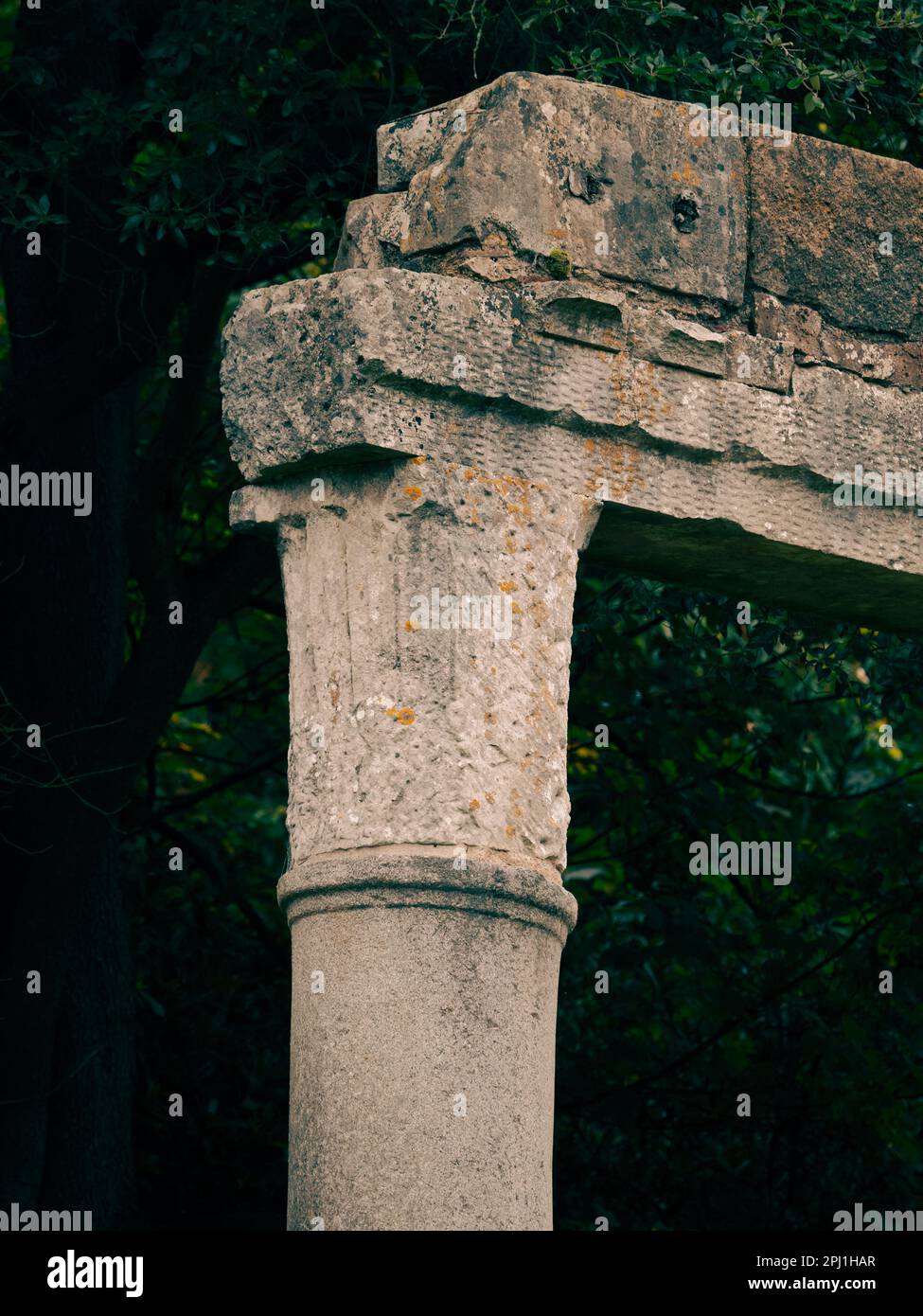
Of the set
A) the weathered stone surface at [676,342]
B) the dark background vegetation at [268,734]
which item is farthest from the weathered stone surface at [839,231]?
the dark background vegetation at [268,734]

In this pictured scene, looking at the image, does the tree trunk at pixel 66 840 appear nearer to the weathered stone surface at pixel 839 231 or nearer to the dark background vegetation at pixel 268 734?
the dark background vegetation at pixel 268 734

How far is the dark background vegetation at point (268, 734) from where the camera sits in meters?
6.92

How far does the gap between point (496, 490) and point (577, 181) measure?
0.78 meters

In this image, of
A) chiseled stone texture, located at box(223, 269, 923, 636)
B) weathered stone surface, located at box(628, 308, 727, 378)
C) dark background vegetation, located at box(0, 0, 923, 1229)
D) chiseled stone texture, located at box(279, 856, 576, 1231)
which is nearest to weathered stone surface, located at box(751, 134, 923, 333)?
chiseled stone texture, located at box(223, 269, 923, 636)

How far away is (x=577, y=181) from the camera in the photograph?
4.97 meters

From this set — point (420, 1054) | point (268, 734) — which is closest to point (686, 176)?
point (420, 1054)

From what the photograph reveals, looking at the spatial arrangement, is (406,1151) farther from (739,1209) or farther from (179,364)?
(739,1209)

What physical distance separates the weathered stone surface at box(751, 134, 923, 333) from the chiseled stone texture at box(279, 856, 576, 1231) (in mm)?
1731

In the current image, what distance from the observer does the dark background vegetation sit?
6922 millimetres

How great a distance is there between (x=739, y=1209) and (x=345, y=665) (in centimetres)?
475

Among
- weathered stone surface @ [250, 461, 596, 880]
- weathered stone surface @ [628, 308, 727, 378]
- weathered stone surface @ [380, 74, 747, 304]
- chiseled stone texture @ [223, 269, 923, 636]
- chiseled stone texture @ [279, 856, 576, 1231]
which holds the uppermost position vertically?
weathered stone surface @ [380, 74, 747, 304]

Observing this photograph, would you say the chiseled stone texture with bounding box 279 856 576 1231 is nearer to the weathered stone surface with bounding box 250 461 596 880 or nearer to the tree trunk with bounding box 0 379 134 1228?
the weathered stone surface with bounding box 250 461 596 880

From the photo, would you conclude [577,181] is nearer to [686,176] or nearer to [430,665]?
[686,176]
